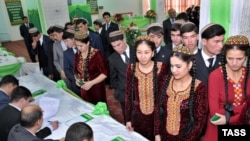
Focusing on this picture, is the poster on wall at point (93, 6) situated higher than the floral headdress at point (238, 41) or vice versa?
the poster on wall at point (93, 6)

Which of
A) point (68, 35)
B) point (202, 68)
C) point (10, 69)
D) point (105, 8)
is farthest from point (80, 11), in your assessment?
point (202, 68)

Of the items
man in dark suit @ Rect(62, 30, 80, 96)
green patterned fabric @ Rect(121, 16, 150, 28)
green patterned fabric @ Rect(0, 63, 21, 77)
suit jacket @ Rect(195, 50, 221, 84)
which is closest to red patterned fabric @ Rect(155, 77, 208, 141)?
suit jacket @ Rect(195, 50, 221, 84)

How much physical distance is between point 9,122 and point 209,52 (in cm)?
169

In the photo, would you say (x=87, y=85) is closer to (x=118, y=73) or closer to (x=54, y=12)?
(x=118, y=73)

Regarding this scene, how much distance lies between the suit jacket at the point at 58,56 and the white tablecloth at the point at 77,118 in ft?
1.04

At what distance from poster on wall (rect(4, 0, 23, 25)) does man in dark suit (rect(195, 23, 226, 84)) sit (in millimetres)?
9626

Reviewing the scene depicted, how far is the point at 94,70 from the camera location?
2.68m

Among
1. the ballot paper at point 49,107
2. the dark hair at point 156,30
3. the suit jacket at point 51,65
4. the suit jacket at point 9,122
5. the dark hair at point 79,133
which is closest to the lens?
the dark hair at point 79,133

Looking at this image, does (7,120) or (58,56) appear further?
(58,56)

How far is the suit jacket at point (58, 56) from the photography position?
129 inches

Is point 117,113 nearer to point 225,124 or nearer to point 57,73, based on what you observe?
point 57,73

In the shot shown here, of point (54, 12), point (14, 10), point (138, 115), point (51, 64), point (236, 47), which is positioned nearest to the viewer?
point (236, 47)

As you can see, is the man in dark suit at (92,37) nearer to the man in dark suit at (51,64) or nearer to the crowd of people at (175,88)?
the man in dark suit at (51,64)

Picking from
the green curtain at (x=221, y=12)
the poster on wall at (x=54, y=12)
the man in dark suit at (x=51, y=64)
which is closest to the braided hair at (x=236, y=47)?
the green curtain at (x=221, y=12)
